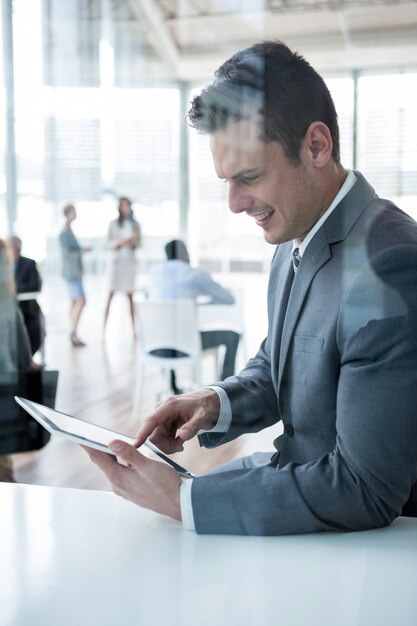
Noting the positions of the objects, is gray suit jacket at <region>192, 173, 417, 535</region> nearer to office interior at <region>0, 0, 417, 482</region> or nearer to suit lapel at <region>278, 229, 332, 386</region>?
suit lapel at <region>278, 229, 332, 386</region>

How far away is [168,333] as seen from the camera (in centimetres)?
317

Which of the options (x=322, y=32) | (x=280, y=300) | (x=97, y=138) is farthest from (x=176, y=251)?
(x=280, y=300)

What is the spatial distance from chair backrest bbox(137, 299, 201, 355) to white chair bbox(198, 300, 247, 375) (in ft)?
0.14

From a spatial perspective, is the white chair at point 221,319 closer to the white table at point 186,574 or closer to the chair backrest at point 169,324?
the chair backrest at point 169,324

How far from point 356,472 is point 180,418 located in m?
0.33

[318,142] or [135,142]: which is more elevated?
[135,142]

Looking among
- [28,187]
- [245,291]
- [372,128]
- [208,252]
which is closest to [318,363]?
[372,128]

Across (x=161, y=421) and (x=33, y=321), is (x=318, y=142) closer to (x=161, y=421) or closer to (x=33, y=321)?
(x=161, y=421)

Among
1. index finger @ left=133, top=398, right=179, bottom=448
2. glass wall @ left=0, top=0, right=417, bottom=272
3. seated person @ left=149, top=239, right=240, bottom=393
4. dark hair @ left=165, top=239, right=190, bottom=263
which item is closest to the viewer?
index finger @ left=133, top=398, right=179, bottom=448

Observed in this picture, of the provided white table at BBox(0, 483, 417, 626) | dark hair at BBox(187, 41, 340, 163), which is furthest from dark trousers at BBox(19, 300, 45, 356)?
white table at BBox(0, 483, 417, 626)

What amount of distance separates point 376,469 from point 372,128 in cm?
149

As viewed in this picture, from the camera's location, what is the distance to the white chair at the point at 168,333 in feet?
10.2

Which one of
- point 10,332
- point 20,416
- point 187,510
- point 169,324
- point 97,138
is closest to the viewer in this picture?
point 187,510

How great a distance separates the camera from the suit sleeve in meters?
0.83
